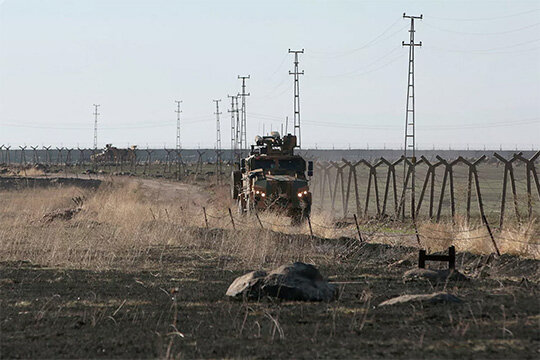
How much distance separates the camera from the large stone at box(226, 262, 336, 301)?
12914 mm

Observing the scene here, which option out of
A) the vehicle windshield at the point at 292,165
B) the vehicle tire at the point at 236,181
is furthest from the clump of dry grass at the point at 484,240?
the vehicle tire at the point at 236,181

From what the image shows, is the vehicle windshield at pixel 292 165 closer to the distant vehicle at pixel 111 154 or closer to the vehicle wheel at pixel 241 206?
the vehicle wheel at pixel 241 206

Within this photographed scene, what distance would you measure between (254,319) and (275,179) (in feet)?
50.0

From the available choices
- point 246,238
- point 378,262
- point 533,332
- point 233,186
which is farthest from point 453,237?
point 233,186

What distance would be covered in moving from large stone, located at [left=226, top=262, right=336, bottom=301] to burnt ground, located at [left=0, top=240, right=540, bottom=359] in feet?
0.84

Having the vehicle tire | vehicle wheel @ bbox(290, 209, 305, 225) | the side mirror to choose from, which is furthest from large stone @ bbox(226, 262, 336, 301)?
the vehicle tire

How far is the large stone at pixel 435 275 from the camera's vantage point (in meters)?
14.5

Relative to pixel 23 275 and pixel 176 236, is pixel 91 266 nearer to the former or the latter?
pixel 23 275

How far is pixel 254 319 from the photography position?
11570 millimetres

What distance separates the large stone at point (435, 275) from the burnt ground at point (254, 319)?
0.72 ft

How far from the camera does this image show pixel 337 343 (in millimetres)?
9898

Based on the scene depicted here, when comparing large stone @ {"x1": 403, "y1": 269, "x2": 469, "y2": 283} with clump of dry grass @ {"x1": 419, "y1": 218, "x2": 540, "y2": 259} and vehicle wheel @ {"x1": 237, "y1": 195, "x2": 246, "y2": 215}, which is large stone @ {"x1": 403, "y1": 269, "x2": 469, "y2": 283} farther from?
vehicle wheel @ {"x1": 237, "y1": 195, "x2": 246, "y2": 215}

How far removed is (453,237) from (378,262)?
109 inches

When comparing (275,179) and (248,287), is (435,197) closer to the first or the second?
(275,179)
